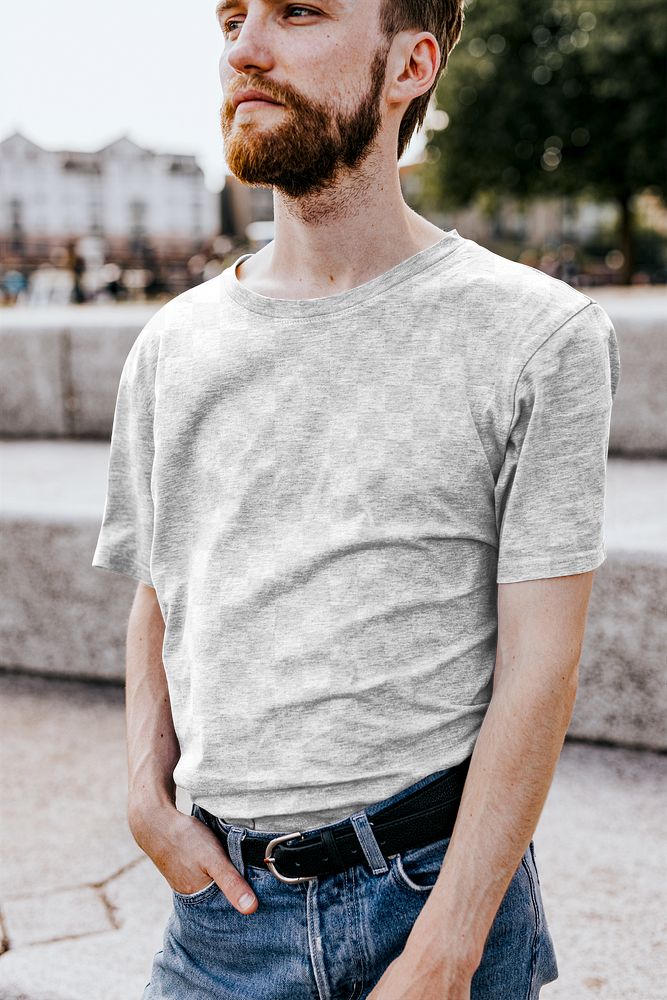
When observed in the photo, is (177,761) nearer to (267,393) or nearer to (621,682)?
(267,393)

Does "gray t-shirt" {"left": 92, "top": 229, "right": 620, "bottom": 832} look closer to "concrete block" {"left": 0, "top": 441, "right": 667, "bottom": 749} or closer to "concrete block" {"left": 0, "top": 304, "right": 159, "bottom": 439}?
"concrete block" {"left": 0, "top": 441, "right": 667, "bottom": 749}

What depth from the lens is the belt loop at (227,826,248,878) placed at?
4.39 feet

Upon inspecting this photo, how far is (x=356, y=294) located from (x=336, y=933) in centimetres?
79

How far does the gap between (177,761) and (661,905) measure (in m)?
1.34

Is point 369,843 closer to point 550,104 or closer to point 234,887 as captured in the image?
point 234,887

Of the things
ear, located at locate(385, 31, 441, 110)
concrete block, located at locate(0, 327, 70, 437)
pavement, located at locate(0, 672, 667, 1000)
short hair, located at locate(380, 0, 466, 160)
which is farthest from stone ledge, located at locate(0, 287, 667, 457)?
ear, located at locate(385, 31, 441, 110)

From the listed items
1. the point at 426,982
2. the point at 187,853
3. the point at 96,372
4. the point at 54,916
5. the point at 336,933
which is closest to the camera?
the point at 426,982

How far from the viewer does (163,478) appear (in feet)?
4.64

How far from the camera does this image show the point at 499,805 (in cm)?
123

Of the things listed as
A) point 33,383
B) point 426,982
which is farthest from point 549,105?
point 426,982

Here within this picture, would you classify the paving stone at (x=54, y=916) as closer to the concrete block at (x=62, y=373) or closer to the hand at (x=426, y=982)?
the hand at (x=426, y=982)

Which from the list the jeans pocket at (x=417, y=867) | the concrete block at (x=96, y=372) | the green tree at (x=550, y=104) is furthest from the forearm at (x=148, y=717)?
the green tree at (x=550, y=104)

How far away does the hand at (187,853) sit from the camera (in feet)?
4.39

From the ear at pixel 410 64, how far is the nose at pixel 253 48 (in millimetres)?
156
